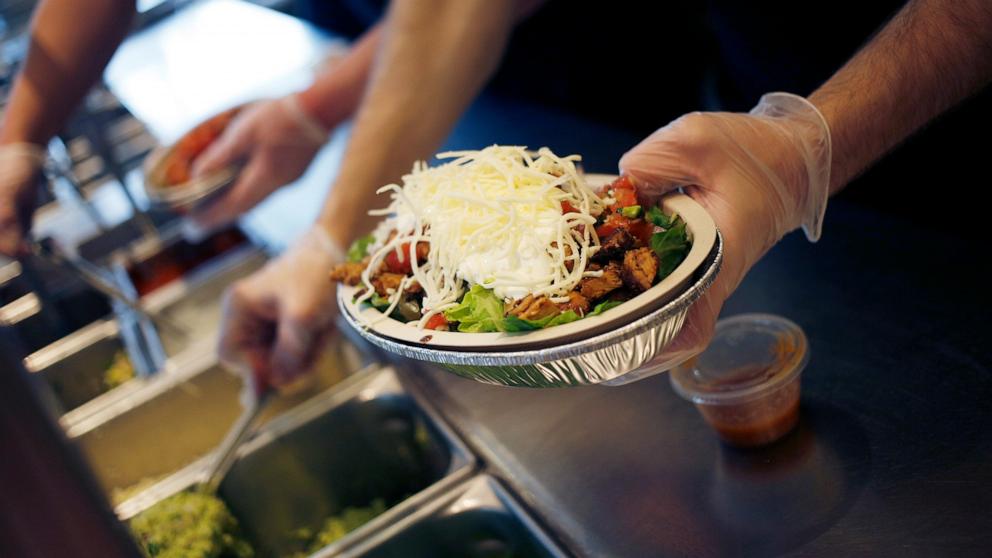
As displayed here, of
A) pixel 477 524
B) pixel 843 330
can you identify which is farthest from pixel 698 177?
pixel 477 524

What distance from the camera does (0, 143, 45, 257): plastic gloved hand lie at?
2.05 metres

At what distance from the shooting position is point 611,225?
1095 mm

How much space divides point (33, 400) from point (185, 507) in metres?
1.22

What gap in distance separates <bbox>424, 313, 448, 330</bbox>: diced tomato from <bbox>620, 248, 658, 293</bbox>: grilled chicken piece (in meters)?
0.23

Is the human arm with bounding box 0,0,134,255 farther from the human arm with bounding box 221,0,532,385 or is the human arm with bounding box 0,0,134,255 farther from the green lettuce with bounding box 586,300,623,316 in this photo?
the green lettuce with bounding box 586,300,623,316

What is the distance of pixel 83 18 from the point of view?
228 centimetres

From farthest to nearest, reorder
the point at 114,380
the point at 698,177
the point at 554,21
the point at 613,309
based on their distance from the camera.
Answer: the point at 554,21, the point at 114,380, the point at 698,177, the point at 613,309

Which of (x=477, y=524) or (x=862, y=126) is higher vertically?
(x=862, y=126)

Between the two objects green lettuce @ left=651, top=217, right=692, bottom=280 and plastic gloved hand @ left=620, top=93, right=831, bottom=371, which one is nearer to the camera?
green lettuce @ left=651, top=217, right=692, bottom=280

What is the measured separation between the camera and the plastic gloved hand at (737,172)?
45.8 inches

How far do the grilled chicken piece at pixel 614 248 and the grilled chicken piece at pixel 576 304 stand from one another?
0.07 metres

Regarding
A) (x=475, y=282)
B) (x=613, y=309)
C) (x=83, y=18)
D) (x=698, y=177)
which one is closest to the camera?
(x=613, y=309)

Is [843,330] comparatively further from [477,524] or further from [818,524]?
[477,524]

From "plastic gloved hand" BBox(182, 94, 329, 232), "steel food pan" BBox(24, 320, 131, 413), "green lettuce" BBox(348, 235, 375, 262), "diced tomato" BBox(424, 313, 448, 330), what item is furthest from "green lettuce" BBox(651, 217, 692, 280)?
"steel food pan" BBox(24, 320, 131, 413)
